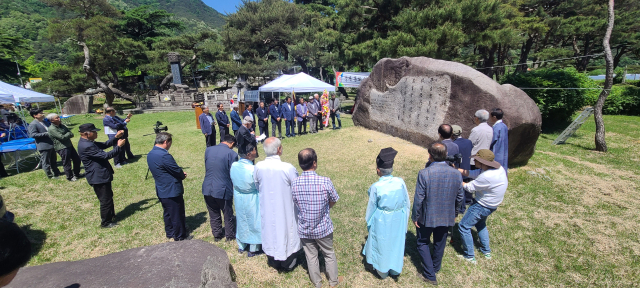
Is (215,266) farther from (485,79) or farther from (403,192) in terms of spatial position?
(485,79)

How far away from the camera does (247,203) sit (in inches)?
127

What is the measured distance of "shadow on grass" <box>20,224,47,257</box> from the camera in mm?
3772

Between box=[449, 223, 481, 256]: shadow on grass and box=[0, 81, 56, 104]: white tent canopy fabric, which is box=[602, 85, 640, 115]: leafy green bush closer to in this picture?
box=[449, 223, 481, 256]: shadow on grass

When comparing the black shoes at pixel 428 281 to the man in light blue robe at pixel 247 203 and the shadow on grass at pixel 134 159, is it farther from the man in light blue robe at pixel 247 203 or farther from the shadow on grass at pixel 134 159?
the shadow on grass at pixel 134 159

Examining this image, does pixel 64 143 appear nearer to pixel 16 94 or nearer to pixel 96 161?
A: pixel 96 161

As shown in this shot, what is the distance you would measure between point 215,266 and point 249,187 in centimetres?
102

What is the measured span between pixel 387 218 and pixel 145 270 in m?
2.16

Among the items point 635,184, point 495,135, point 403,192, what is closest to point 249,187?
point 403,192

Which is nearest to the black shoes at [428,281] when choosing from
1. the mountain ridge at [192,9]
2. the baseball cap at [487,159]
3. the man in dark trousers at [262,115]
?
the baseball cap at [487,159]

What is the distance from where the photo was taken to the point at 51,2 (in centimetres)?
2003

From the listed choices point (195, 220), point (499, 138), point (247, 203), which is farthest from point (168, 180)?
point (499, 138)

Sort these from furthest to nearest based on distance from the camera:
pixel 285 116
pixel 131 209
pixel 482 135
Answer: pixel 285 116, pixel 131 209, pixel 482 135

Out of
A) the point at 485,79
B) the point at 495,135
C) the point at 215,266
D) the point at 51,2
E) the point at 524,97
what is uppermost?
the point at 51,2

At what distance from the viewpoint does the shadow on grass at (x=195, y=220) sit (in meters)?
4.21
